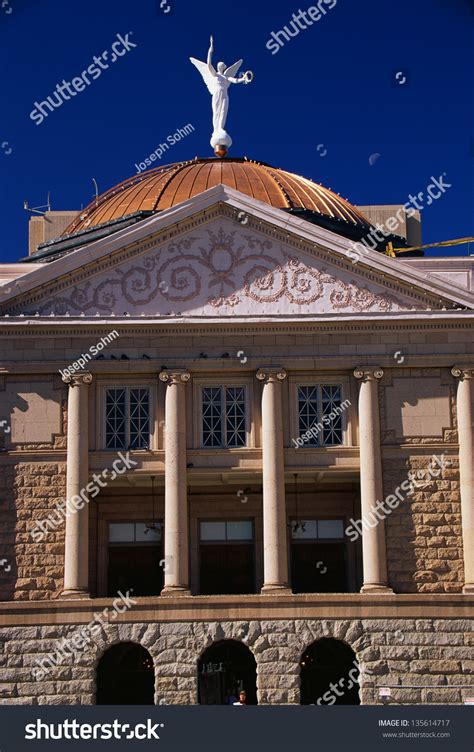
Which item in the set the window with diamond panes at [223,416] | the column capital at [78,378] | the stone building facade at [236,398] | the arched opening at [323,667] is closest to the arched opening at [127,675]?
the stone building facade at [236,398]

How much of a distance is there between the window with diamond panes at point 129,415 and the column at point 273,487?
3.36 metres

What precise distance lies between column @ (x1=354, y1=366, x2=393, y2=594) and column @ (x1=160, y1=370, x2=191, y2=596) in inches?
193

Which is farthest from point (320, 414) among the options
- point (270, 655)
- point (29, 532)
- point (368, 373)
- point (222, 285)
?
point (29, 532)

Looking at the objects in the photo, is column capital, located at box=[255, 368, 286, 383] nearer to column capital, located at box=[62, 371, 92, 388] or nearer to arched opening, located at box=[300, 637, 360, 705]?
column capital, located at box=[62, 371, 92, 388]

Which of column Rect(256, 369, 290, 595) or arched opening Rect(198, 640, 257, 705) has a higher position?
column Rect(256, 369, 290, 595)

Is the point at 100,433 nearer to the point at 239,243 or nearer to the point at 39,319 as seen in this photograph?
the point at 39,319

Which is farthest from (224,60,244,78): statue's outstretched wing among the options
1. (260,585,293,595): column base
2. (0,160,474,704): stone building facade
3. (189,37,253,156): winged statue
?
(260,585,293,595): column base

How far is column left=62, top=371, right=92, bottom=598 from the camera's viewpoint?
44.0m

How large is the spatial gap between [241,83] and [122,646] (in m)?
19.4

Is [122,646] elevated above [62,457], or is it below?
below

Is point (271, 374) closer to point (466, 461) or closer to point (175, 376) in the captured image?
point (175, 376)

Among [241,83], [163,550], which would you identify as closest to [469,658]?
[163,550]

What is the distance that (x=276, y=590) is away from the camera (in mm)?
43875

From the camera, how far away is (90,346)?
4553cm
